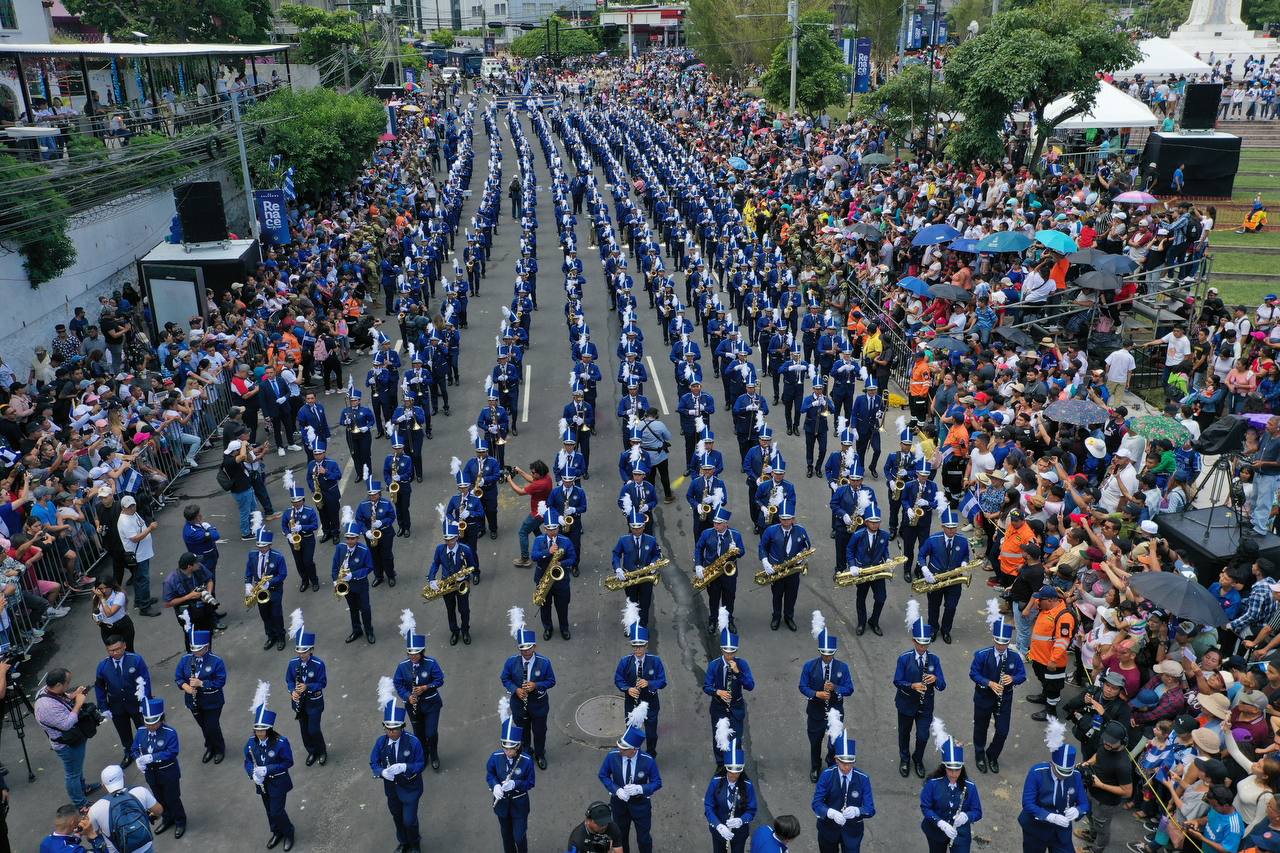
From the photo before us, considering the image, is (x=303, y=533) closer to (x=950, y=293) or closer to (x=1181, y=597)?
(x=1181, y=597)

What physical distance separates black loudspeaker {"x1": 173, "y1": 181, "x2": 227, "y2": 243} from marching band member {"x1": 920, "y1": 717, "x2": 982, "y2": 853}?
2192cm

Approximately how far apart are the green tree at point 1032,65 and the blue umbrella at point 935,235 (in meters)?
5.98

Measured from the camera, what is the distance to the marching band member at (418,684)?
10.6 meters

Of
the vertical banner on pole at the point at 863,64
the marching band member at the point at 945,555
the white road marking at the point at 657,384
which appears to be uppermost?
the vertical banner on pole at the point at 863,64

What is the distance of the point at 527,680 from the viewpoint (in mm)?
10594

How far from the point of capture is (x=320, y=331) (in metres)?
22.1

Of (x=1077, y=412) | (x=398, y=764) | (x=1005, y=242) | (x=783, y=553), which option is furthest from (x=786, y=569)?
(x=1005, y=242)

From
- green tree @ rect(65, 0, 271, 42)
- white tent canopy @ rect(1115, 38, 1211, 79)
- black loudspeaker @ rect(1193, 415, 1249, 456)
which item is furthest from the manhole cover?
green tree @ rect(65, 0, 271, 42)

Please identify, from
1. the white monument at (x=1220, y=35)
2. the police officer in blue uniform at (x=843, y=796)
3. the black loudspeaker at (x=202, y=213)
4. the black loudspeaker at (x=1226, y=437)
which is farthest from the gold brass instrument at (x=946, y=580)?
the white monument at (x=1220, y=35)

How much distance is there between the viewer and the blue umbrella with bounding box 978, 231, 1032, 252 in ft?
68.6

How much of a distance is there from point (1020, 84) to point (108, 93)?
31534 mm

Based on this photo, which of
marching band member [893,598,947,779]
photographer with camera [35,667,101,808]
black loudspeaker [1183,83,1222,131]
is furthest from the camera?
black loudspeaker [1183,83,1222,131]

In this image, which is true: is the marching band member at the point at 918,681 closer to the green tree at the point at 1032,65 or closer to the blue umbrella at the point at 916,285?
the blue umbrella at the point at 916,285

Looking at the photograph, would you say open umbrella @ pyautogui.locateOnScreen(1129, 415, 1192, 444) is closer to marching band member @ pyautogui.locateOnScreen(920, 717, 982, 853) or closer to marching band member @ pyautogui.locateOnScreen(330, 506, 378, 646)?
marching band member @ pyautogui.locateOnScreen(920, 717, 982, 853)
